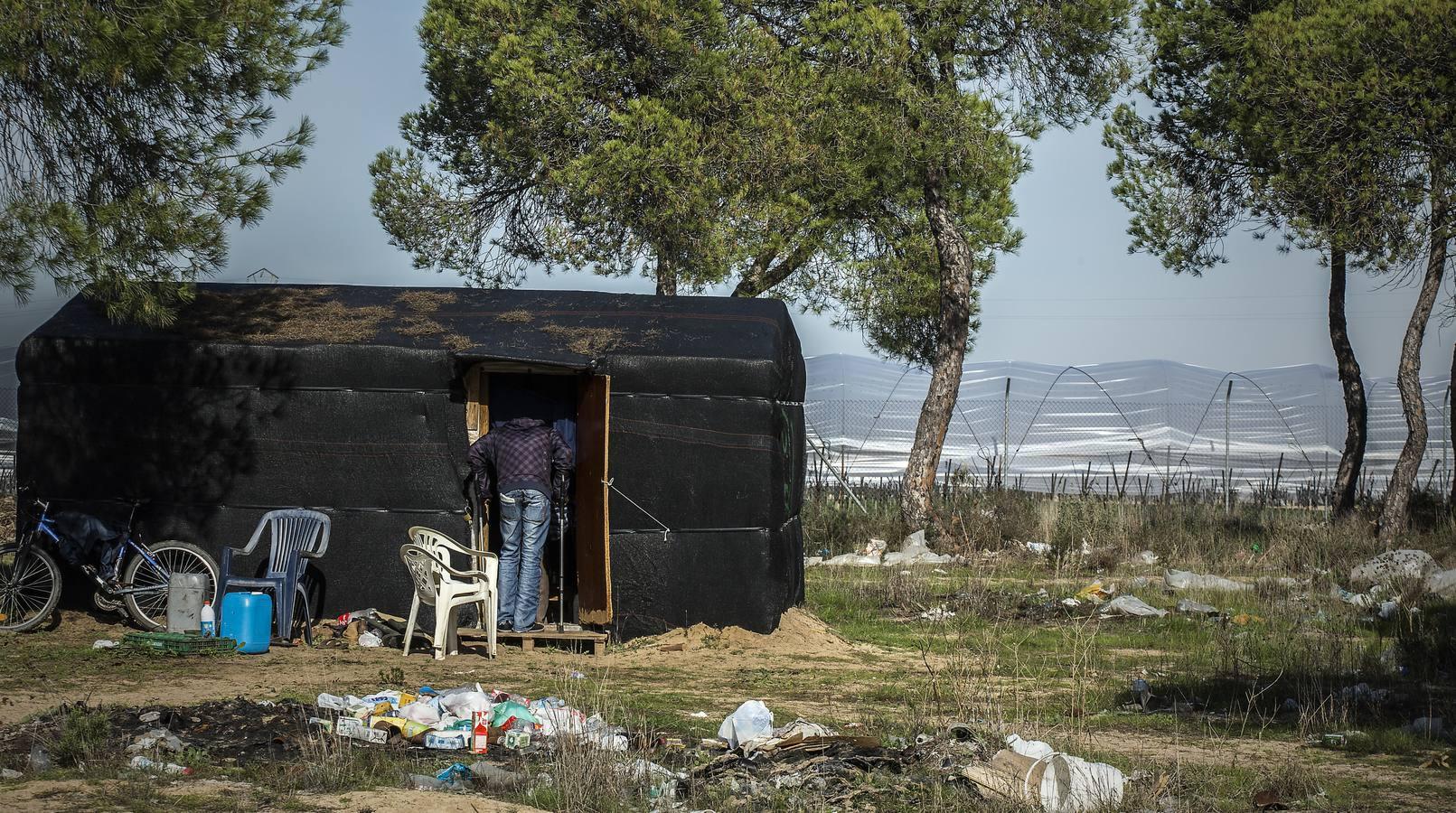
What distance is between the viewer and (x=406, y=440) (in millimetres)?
10438

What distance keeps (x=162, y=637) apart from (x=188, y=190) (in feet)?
10.7

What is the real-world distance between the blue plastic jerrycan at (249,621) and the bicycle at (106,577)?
52 centimetres

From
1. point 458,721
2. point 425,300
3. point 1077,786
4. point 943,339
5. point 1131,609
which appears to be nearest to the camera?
point 1077,786

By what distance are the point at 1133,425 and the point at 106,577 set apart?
956 inches

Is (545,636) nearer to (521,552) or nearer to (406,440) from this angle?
(521,552)

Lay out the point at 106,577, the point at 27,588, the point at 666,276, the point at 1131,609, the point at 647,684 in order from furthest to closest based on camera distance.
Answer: the point at 666,276
the point at 1131,609
the point at 27,588
the point at 106,577
the point at 647,684

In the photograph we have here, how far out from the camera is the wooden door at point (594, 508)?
10.1 metres

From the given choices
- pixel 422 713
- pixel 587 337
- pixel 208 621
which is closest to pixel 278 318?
pixel 587 337

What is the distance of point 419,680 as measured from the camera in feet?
27.9

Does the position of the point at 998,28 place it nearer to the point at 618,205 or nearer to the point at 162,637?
the point at 618,205

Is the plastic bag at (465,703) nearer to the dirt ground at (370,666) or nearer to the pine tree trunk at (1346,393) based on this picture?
the dirt ground at (370,666)

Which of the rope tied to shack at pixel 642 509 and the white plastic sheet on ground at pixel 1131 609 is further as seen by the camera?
the white plastic sheet on ground at pixel 1131 609

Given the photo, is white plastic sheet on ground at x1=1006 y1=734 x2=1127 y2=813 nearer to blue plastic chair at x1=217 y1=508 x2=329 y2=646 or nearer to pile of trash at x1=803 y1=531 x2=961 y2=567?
blue plastic chair at x1=217 y1=508 x2=329 y2=646

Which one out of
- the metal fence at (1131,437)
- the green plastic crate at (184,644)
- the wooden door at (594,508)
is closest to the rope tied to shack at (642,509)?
the wooden door at (594,508)
